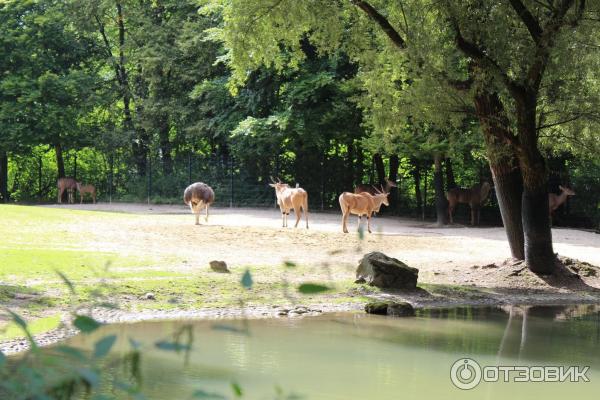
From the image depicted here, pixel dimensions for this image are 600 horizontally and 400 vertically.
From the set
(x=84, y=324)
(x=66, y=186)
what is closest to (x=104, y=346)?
(x=84, y=324)

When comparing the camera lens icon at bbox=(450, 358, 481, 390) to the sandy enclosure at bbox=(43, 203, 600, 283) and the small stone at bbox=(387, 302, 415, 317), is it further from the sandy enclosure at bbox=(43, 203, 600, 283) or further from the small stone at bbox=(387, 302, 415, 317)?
the sandy enclosure at bbox=(43, 203, 600, 283)

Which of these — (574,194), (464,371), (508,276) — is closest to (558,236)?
(574,194)

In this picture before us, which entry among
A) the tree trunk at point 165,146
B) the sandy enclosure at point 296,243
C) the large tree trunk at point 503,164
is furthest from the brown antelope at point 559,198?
the tree trunk at point 165,146

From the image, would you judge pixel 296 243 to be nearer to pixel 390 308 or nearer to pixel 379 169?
pixel 390 308

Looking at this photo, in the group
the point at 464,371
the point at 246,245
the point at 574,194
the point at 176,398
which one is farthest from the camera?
the point at 574,194

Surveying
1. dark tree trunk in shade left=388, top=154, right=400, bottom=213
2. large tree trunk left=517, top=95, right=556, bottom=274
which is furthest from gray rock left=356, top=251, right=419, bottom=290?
dark tree trunk in shade left=388, top=154, right=400, bottom=213

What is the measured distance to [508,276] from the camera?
617 inches

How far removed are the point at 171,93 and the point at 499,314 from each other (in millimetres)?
24971

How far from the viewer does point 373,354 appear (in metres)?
9.58

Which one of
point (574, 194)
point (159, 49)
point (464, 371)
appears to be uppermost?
point (159, 49)

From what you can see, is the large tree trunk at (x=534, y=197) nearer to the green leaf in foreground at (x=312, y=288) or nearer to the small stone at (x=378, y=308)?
the small stone at (x=378, y=308)

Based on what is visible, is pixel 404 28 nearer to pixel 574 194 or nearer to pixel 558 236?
pixel 558 236

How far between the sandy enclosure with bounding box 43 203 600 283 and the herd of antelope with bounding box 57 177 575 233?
639mm

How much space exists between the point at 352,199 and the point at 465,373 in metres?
13.8
